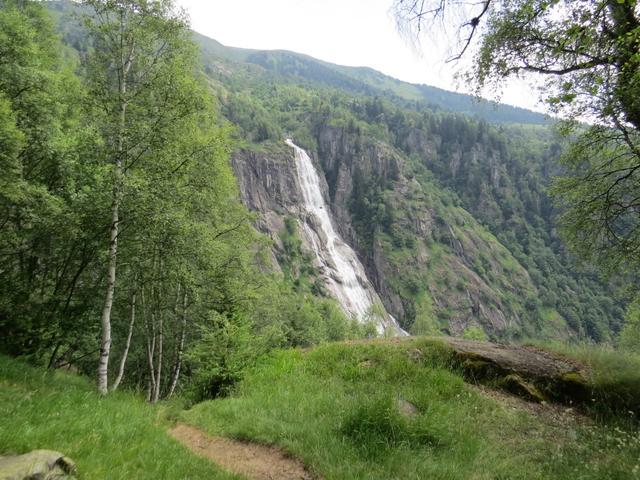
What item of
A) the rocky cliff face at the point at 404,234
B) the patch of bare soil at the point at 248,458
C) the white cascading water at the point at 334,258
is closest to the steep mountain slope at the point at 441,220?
the rocky cliff face at the point at 404,234

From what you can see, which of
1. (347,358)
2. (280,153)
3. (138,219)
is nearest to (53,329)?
(138,219)

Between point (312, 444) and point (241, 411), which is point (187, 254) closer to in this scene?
point (241, 411)

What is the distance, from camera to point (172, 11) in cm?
1273

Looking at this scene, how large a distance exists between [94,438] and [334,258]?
4387 inches

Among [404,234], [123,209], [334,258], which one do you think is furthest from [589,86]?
[404,234]

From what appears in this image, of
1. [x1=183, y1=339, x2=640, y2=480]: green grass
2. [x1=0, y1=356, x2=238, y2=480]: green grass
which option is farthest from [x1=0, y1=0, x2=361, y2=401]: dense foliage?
[x1=0, y1=356, x2=238, y2=480]: green grass

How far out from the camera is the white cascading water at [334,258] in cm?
10331

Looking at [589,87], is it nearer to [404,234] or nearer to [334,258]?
[334,258]

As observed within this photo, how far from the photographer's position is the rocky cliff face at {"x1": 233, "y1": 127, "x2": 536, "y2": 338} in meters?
122

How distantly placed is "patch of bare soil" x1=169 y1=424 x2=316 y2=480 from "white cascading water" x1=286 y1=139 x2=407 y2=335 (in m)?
83.2

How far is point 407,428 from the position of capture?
639 centimetres

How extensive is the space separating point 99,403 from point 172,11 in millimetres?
11762

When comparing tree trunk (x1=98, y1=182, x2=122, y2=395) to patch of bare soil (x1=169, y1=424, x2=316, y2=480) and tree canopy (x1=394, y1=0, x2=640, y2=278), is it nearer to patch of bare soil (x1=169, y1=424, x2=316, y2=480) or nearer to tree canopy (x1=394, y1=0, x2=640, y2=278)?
patch of bare soil (x1=169, y1=424, x2=316, y2=480)

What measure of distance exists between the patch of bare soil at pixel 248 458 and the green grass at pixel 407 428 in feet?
0.54
